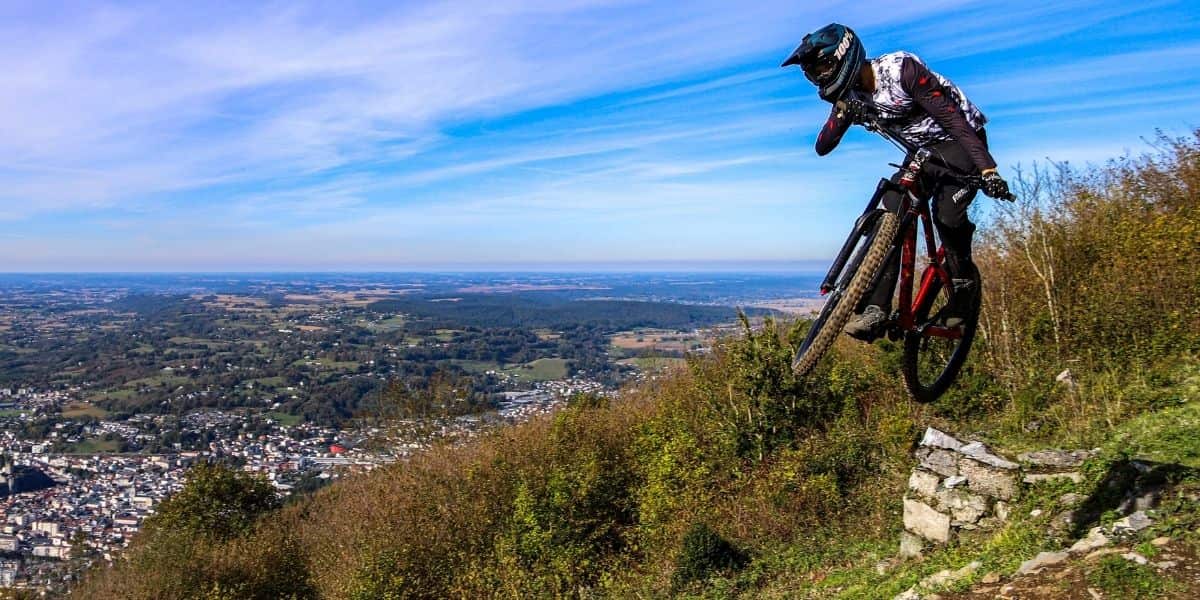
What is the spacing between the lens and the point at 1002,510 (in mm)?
8594

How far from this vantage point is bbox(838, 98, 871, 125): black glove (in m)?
4.09

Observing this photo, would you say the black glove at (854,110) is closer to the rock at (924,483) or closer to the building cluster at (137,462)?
the rock at (924,483)

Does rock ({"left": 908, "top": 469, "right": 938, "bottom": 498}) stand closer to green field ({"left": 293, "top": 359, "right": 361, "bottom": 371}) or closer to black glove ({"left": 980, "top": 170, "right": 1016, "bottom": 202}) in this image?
black glove ({"left": 980, "top": 170, "right": 1016, "bottom": 202})

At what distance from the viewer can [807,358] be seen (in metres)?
4.20

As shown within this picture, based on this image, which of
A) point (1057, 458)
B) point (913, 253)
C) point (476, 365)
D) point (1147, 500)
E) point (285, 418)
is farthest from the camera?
point (476, 365)

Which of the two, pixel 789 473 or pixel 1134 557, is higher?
pixel 1134 557

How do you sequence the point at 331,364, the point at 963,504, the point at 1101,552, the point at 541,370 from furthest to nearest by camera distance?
the point at 331,364 → the point at 541,370 → the point at 963,504 → the point at 1101,552

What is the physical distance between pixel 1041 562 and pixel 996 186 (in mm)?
3703

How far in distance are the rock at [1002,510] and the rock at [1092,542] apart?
9.83 ft

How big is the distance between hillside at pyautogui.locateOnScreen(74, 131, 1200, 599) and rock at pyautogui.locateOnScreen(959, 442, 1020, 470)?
19.4 inches

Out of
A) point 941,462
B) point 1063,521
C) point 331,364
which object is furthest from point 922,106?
point 331,364

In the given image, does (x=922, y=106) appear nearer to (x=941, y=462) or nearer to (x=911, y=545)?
(x=941, y=462)

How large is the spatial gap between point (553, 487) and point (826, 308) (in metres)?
19.0

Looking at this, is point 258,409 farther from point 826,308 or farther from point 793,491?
point 826,308
